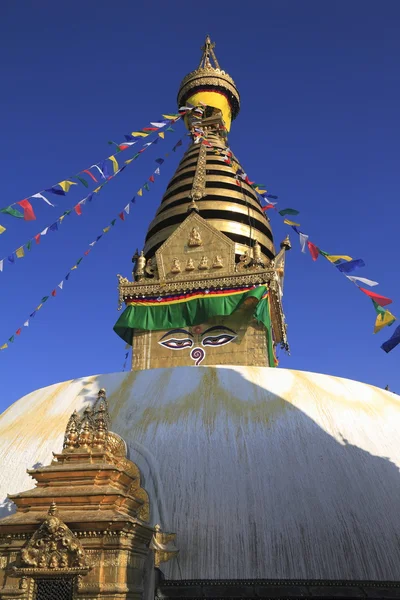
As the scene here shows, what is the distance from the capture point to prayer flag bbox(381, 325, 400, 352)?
5.97 metres

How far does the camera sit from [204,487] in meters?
5.81

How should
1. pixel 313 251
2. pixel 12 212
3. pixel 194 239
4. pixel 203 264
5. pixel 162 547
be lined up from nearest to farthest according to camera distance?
pixel 162 547 < pixel 12 212 < pixel 313 251 < pixel 203 264 < pixel 194 239

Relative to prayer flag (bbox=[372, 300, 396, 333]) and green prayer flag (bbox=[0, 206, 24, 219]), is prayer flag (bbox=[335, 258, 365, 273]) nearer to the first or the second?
prayer flag (bbox=[372, 300, 396, 333])

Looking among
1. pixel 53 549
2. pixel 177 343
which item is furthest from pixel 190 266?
pixel 53 549

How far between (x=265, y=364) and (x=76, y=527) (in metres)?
7.99

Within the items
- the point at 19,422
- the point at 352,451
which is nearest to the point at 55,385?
the point at 19,422

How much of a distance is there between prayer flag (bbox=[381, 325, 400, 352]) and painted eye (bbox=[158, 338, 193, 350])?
275 inches

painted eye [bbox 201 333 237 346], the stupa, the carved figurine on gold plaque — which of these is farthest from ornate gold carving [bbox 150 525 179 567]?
the carved figurine on gold plaque

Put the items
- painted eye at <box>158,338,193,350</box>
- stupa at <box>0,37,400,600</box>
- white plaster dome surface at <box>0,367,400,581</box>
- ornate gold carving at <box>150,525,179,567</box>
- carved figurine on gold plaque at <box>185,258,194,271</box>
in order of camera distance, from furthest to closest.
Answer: carved figurine on gold plaque at <box>185,258,194,271</box>
painted eye at <box>158,338,193,350</box>
white plaster dome surface at <box>0,367,400,581</box>
ornate gold carving at <box>150,525,179,567</box>
stupa at <box>0,37,400,600</box>

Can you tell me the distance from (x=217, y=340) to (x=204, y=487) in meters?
6.75

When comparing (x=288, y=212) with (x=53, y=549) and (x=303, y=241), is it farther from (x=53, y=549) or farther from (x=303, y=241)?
(x=53, y=549)

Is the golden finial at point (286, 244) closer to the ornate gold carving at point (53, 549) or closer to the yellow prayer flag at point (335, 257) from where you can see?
the yellow prayer flag at point (335, 257)

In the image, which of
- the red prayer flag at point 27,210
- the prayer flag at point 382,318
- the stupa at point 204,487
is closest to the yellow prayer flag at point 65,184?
the red prayer flag at point 27,210

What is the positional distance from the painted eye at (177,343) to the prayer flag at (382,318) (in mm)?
6146
